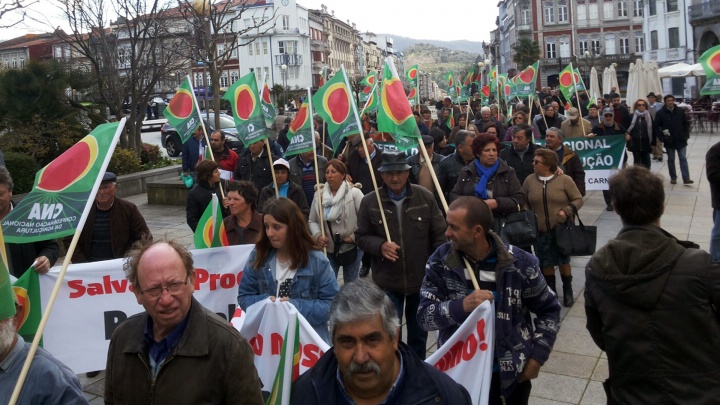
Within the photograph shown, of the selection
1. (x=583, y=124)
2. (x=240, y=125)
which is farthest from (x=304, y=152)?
(x=583, y=124)

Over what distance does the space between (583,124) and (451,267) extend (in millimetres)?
10456

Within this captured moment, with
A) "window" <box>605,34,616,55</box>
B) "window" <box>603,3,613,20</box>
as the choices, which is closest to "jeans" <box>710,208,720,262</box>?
"window" <box>605,34,616,55</box>

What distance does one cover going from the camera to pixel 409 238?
500cm

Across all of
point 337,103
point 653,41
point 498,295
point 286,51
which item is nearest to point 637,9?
point 653,41

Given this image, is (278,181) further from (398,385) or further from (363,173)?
(398,385)

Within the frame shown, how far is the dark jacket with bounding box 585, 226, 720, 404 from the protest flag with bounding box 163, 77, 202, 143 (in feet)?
22.5

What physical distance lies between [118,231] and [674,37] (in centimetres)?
6934

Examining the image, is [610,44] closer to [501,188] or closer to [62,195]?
[501,188]

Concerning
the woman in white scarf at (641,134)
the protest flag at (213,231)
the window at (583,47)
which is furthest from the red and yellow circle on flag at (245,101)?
the window at (583,47)

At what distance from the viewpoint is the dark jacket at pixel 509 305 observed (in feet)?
10.9

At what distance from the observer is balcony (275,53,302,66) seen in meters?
100

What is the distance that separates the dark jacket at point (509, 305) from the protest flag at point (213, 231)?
2.46 m

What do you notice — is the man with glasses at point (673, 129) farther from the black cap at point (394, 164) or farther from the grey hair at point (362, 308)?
the grey hair at point (362, 308)

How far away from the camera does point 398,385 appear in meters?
2.37
